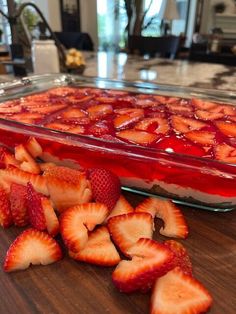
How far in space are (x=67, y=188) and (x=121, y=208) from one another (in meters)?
0.12

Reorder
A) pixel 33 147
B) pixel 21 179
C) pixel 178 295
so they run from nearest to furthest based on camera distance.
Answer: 1. pixel 178 295
2. pixel 21 179
3. pixel 33 147

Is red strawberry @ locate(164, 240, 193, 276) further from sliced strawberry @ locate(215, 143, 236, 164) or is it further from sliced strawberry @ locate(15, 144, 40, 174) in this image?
sliced strawberry @ locate(15, 144, 40, 174)

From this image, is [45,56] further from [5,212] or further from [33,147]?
[5,212]

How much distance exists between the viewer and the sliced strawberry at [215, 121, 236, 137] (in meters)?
0.79

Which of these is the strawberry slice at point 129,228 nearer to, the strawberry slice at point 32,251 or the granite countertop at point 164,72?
the strawberry slice at point 32,251

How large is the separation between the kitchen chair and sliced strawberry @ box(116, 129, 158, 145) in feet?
6.59

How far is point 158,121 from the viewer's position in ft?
2.76

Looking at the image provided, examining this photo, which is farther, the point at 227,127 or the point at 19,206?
the point at 227,127

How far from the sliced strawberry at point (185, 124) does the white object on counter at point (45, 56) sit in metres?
0.84

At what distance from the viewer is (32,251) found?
47 cm

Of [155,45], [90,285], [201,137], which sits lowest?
[90,285]

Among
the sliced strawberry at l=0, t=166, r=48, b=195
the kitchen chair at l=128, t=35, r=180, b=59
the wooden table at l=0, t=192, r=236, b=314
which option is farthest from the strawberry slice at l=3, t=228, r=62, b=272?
the kitchen chair at l=128, t=35, r=180, b=59

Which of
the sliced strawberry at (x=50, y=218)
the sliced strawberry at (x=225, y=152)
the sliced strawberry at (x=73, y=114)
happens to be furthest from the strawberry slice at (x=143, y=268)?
the sliced strawberry at (x=73, y=114)

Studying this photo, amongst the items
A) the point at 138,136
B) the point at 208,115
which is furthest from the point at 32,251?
the point at 208,115
